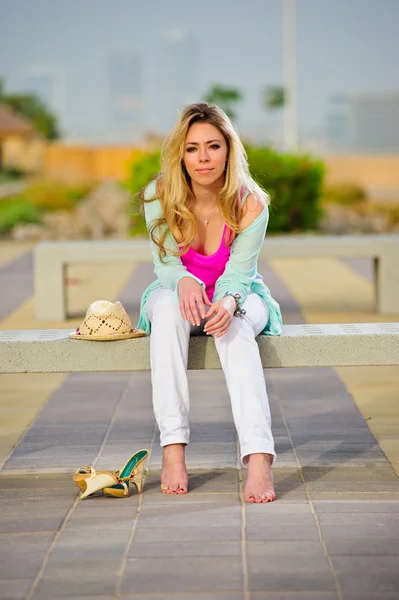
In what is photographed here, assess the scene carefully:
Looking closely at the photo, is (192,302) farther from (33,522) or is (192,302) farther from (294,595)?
(294,595)

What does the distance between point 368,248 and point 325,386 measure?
3.10 metres

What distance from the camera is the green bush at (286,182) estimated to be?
1745cm

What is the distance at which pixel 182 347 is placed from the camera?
392cm

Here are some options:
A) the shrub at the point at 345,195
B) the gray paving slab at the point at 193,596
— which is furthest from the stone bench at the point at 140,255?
the shrub at the point at 345,195

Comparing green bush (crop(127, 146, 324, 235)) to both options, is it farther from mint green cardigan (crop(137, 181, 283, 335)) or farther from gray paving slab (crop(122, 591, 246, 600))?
gray paving slab (crop(122, 591, 246, 600))

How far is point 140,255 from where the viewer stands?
8562mm

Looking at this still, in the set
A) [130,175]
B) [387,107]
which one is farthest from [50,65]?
[130,175]

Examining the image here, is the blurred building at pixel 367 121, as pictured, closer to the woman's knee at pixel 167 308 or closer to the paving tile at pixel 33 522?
the woman's knee at pixel 167 308

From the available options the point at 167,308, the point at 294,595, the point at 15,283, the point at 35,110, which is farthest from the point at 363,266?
the point at 35,110

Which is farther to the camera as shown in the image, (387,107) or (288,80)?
(387,107)

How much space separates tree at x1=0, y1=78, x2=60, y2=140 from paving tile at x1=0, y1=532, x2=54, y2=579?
67077 millimetres

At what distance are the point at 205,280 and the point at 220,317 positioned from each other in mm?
473

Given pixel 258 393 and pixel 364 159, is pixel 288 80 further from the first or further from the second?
pixel 258 393

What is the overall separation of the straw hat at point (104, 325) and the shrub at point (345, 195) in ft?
75.7
